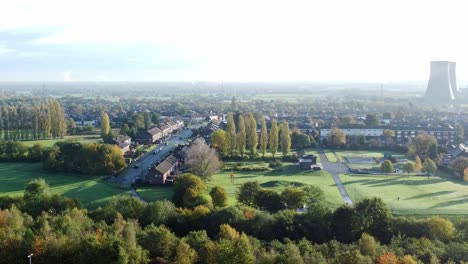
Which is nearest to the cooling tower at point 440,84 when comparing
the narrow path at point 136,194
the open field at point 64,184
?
the narrow path at point 136,194

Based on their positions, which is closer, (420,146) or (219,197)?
(219,197)

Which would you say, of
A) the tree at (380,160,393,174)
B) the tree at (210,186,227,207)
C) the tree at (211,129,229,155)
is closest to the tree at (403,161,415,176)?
the tree at (380,160,393,174)

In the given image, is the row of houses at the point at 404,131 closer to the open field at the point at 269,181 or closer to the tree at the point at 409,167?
the tree at the point at 409,167

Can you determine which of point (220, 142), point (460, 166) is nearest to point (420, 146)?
point (460, 166)

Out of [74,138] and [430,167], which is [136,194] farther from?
[74,138]

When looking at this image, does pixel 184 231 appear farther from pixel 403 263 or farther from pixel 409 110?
pixel 409 110

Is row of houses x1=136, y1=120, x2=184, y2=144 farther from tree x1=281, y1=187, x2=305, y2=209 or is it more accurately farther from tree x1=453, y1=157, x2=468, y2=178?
tree x1=453, y1=157, x2=468, y2=178

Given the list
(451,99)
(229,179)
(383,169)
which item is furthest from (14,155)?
(451,99)
